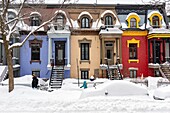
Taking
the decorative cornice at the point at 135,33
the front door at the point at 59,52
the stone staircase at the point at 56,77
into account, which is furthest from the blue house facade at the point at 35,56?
the decorative cornice at the point at 135,33

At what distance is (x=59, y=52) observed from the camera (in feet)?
90.1

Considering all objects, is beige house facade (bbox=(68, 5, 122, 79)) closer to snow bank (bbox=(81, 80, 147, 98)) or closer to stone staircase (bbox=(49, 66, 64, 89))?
stone staircase (bbox=(49, 66, 64, 89))

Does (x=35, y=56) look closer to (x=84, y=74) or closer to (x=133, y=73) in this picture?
(x=84, y=74)

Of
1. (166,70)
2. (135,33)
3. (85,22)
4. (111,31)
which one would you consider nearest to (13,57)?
(85,22)

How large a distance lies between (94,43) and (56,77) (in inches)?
252

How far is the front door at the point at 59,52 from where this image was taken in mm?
27141

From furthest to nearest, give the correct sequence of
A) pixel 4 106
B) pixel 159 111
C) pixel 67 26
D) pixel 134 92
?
1. pixel 67 26
2. pixel 134 92
3. pixel 4 106
4. pixel 159 111

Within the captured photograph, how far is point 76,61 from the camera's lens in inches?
1070

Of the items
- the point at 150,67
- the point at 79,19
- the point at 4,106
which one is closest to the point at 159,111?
the point at 4,106

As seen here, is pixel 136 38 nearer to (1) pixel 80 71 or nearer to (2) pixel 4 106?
(1) pixel 80 71

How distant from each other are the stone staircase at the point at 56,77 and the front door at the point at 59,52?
109 cm

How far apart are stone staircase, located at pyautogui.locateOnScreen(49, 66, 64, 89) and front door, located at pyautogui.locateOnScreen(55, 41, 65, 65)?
1087 millimetres

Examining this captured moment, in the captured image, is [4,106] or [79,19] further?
[79,19]

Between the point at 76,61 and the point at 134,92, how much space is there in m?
15.4
